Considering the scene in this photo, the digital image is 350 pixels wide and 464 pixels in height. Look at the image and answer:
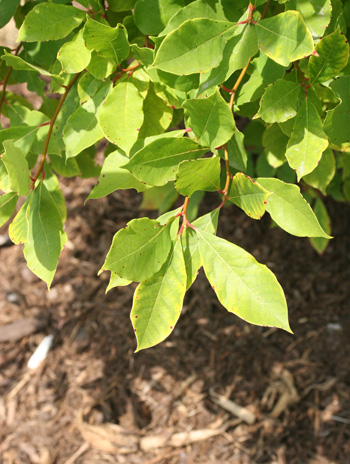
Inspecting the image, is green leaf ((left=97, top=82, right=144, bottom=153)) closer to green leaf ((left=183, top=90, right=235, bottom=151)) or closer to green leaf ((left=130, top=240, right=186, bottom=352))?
green leaf ((left=183, top=90, right=235, bottom=151))

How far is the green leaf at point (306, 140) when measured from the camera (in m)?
0.83

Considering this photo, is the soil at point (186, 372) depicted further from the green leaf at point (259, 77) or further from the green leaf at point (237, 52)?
the green leaf at point (237, 52)

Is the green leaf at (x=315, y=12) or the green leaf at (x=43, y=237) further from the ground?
the green leaf at (x=315, y=12)

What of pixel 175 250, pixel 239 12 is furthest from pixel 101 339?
pixel 239 12

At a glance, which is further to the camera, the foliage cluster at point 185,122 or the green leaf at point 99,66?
the green leaf at point 99,66

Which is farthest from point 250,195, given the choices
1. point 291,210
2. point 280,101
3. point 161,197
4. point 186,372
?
point 186,372

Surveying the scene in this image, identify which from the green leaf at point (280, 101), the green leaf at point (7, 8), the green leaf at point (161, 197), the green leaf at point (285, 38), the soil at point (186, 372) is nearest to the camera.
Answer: the green leaf at point (285, 38)

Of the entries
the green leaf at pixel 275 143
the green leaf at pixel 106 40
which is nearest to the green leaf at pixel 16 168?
the green leaf at pixel 106 40

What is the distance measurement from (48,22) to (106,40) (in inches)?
4.8

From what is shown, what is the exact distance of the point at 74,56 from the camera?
0.86 meters

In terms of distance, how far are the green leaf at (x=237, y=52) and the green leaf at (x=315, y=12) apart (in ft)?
0.36

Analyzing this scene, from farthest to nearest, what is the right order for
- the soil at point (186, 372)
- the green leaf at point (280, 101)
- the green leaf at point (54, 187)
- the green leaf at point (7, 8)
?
the soil at point (186, 372)
the green leaf at point (54, 187)
the green leaf at point (7, 8)
the green leaf at point (280, 101)

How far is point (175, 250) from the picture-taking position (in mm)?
842

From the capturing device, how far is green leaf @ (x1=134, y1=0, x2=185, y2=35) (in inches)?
35.2
